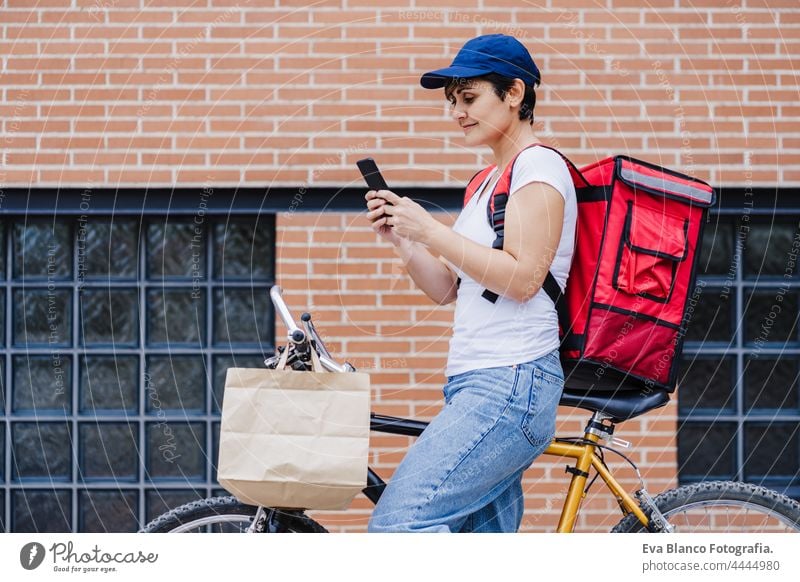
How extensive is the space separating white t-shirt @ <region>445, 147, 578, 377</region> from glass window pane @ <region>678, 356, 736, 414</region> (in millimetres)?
2096

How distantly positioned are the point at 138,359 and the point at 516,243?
2.52 m

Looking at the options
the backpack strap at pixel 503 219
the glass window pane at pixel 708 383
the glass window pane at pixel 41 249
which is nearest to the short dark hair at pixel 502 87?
the backpack strap at pixel 503 219

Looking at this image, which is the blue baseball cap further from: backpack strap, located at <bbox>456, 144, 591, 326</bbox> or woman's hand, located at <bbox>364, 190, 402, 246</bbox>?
woman's hand, located at <bbox>364, 190, 402, 246</bbox>

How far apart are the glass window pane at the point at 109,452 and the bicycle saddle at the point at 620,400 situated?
2.34 meters

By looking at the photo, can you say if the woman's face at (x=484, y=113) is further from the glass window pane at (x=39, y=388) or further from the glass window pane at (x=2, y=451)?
the glass window pane at (x=2, y=451)

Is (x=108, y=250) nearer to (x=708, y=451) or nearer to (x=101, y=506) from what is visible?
(x=101, y=506)

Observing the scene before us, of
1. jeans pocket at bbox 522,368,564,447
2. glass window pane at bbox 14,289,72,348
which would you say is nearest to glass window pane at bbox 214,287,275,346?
glass window pane at bbox 14,289,72,348

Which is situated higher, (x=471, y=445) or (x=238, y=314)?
(x=238, y=314)

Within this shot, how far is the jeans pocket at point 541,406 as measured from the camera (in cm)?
236

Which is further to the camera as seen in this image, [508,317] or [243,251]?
[243,251]

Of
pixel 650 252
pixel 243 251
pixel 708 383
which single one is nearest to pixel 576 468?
pixel 650 252

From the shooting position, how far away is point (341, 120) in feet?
13.6

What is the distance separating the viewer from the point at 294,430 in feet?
7.55
